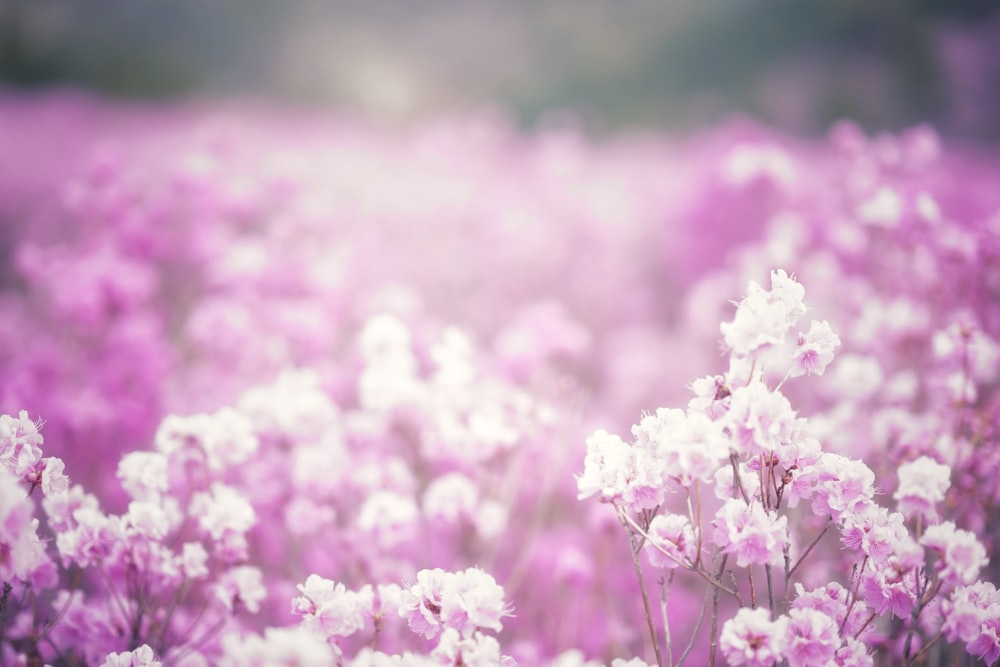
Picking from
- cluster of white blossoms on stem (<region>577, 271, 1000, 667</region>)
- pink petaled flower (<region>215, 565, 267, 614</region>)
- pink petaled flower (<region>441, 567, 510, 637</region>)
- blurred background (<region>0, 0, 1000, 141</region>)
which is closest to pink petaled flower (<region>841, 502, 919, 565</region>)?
cluster of white blossoms on stem (<region>577, 271, 1000, 667</region>)

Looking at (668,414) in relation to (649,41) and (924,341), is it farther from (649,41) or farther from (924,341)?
(649,41)

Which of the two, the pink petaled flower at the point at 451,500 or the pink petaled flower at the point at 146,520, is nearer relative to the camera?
the pink petaled flower at the point at 146,520

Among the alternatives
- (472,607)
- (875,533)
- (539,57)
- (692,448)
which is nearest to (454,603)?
(472,607)

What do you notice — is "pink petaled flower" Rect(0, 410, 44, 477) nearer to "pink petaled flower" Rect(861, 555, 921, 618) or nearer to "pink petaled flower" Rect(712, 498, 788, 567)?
"pink petaled flower" Rect(712, 498, 788, 567)

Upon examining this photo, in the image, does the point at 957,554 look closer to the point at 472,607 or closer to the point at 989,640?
the point at 989,640

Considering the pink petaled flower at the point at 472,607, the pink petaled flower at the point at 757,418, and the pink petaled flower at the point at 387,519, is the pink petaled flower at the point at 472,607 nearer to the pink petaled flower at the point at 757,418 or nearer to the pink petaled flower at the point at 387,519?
the pink petaled flower at the point at 757,418

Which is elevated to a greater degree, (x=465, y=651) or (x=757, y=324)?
(x=757, y=324)

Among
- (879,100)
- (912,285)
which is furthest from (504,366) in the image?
(879,100)

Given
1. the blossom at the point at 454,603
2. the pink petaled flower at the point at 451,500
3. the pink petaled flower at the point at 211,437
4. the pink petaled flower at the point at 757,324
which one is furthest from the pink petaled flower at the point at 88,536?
the pink petaled flower at the point at 757,324
